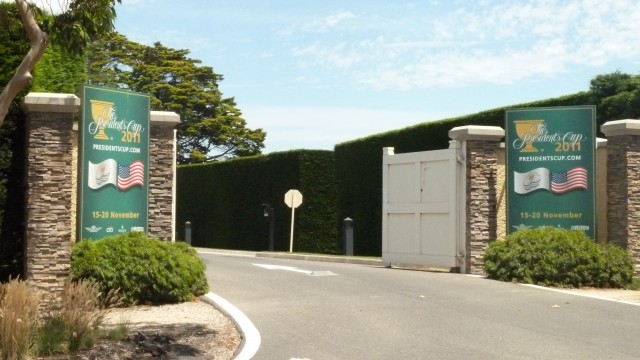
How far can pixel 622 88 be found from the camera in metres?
23.1

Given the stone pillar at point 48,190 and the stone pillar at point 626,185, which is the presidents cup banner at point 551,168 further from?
the stone pillar at point 48,190

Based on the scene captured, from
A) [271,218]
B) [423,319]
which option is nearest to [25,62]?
[423,319]

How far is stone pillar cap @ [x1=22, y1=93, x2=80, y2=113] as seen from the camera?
1412 cm

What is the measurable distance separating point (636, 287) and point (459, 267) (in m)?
3.79

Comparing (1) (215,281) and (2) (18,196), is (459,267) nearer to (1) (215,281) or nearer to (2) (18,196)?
(1) (215,281)

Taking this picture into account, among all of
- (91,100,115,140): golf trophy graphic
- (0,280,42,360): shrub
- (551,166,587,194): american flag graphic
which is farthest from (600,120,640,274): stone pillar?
(0,280,42,360): shrub

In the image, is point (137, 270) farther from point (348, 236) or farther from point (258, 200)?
point (258, 200)

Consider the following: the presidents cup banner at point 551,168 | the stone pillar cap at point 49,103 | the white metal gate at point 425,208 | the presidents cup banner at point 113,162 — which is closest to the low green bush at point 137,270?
the presidents cup banner at point 113,162

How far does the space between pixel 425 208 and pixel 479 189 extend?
1.57 m

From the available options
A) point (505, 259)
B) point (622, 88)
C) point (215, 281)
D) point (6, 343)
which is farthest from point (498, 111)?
point (6, 343)

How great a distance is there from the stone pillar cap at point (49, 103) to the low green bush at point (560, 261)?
8434 mm

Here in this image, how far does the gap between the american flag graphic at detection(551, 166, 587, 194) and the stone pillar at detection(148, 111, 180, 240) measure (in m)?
7.82

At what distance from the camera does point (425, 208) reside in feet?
66.4

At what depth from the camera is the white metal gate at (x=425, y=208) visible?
19266 mm
